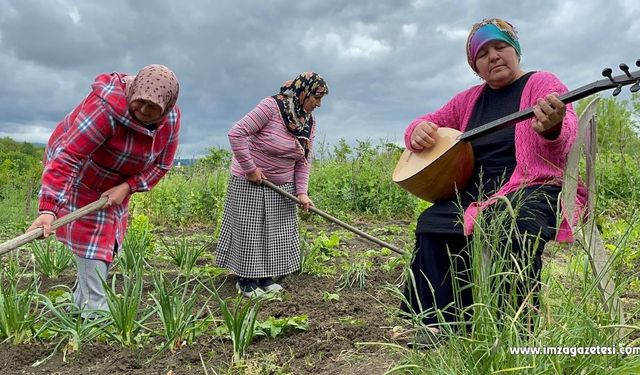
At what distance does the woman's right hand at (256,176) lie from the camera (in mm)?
3773

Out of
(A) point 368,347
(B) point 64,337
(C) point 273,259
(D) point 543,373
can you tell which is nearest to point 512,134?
(A) point 368,347

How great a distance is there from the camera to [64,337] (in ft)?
7.73

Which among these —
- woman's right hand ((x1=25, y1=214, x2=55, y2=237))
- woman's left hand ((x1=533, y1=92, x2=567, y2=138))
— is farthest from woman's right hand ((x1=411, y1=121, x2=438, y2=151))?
woman's right hand ((x1=25, y1=214, x2=55, y2=237))

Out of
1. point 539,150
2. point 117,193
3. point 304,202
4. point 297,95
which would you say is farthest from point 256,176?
point 539,150

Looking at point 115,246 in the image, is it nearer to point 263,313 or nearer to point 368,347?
point 263,313

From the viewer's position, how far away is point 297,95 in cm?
380

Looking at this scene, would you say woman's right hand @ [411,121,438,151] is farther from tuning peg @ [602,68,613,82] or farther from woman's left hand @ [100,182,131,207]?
woman's left hand @ [100,182,131,207]

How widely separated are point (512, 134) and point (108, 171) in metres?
2.09

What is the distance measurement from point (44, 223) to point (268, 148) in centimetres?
174

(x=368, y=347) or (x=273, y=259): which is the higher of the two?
(x=273, y=259)

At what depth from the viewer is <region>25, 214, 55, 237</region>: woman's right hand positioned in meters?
2.30

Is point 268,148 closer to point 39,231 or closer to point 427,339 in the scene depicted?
point 39,231

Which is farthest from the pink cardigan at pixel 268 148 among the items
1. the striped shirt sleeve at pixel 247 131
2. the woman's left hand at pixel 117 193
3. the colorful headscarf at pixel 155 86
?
the colorful headscarf at pixel 155 86

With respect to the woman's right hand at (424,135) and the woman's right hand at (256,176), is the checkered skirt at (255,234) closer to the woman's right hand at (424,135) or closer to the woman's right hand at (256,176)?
the woman's right hand at (256,176)
